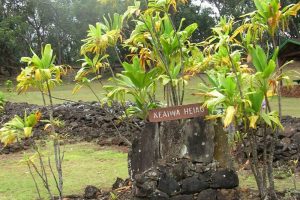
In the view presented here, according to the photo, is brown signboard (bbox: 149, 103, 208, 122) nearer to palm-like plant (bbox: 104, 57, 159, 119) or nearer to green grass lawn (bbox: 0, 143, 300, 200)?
palm-like plant (bbox: 104, 57, 159, 119)

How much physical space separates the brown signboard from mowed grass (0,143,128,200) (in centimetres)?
177

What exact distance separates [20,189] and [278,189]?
3114 millimetres

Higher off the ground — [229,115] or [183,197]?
[229,115]

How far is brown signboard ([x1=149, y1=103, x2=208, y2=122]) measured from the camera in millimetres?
4164

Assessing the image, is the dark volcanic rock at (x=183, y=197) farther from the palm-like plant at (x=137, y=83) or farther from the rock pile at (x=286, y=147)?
the rock pile at (x=286, y=147)

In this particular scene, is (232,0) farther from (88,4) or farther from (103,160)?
(103,160)

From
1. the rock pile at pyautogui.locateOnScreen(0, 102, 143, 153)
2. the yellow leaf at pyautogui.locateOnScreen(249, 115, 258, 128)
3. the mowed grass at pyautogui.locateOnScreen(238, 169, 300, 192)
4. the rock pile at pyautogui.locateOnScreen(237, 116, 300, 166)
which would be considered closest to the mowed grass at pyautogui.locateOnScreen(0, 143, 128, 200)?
the rock pile at pyautogui.locateOnScreen(0, 102, 143, 153)

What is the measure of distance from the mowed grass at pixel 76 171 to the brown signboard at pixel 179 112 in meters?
1.77

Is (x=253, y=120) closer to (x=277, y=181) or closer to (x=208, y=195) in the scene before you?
(x=208, y=195)

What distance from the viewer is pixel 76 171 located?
6.77 metres

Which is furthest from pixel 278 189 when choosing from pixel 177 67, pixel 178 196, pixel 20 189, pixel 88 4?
pixel 88 4

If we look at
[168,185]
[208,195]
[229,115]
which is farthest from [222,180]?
[229,115]

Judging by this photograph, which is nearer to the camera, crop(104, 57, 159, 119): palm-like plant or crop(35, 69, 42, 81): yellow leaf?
crop(35, 69, 42, 81): yellow leaf

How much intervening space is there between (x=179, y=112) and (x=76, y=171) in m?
3.07
